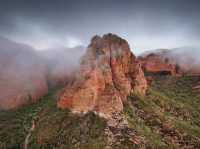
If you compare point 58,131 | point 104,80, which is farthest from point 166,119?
point 58,131

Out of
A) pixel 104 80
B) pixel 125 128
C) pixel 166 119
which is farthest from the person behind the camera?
pixel 104 80

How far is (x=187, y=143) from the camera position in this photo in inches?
3974

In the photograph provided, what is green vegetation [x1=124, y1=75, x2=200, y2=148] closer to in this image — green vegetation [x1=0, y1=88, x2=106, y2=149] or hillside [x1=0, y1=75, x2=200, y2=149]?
hillside [x1=0, y1=75, x2=200, y2=149]

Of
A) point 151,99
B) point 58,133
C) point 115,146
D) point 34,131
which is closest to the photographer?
point 115,146

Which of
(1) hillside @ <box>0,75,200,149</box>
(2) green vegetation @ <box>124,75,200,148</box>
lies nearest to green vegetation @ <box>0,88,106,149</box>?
(1) hillside @ <box>0,75,200,149</box>

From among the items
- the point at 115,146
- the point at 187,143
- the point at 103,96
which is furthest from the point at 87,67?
the point at 187,143

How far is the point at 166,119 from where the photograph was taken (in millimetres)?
113875

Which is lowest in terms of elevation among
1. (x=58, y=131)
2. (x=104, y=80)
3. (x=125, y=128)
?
(x=58, y=131)

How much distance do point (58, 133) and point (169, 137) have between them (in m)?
38.9

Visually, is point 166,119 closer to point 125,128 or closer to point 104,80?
point 125,128

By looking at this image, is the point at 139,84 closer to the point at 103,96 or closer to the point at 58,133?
the point at 103,96

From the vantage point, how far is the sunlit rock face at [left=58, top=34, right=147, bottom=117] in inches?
4327

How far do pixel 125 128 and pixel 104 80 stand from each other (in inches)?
1022

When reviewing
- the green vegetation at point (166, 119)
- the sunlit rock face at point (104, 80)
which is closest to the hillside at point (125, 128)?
the green vegetation at point (166, 119)
